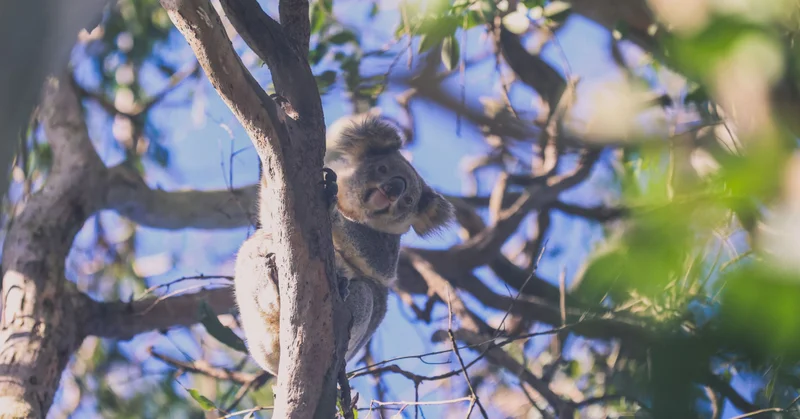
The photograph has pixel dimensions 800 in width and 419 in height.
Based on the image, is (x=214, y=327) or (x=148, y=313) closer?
(x=214, y=327)

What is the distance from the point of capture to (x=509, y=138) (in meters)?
1.25

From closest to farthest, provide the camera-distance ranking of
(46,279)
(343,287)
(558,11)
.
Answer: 1. (343,287)
2. (46,279)
3. (558,11)

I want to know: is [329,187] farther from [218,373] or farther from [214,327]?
[218,373]

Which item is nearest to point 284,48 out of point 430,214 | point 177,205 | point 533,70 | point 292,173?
point 292,173

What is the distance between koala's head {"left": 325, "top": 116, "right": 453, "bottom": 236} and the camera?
3.96m

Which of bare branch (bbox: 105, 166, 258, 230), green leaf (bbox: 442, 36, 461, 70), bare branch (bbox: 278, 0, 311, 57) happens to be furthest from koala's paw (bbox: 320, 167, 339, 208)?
bare branch (bbox: 105, 166, 258, 230)

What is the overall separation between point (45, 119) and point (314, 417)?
3.58 m

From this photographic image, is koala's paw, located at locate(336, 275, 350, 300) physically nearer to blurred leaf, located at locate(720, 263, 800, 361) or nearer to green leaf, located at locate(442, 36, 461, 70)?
green leaf, located at locate(442, 36, 461, 70)

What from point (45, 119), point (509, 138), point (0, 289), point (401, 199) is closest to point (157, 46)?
point (45, 119)

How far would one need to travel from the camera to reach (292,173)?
236 cm

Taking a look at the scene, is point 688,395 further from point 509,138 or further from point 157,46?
point 157,46

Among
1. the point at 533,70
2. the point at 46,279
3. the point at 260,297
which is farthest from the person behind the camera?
the point at 533,70

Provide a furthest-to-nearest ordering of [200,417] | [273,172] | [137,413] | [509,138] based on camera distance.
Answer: [137,413], [200,417], [273,172], [509,138]

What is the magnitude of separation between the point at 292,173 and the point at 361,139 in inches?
75.8
